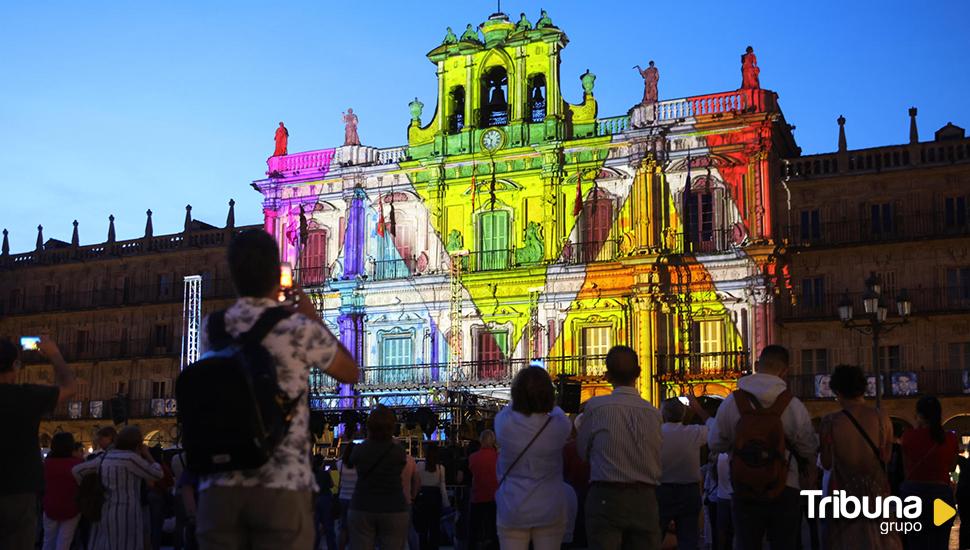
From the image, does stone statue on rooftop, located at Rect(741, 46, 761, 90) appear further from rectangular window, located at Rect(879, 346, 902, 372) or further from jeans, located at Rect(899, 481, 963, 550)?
jeans, located at Rect(899, 481, 963, 550)

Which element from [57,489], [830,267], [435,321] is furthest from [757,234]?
[57,489]

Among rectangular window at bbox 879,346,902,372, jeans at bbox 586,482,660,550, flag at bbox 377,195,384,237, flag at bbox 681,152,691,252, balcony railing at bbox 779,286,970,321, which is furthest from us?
flag at bbox 377,195,384,237

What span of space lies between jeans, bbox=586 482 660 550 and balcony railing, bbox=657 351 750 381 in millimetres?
24400

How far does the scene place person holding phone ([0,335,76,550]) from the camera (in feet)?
20.9

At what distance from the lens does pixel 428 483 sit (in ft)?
46.3

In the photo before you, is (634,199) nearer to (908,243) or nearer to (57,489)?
(908,243)

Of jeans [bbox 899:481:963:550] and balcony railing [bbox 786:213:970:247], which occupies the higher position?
balcony railing [bbox 786:213:970:247]

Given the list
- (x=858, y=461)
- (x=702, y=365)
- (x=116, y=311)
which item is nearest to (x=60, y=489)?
(x=858, y=461)

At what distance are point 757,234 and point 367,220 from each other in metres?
12.0

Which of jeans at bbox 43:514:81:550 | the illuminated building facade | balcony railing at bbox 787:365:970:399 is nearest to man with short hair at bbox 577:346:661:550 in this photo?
jeans at bbox 43:514:81:550

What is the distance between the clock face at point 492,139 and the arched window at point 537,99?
109cm

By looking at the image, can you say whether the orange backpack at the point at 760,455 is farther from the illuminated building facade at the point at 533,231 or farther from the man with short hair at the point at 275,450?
the illuminated building facade at the point at 533,231

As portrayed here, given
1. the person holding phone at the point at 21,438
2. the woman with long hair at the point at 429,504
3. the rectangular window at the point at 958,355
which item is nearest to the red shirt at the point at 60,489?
the person holding phone at the point at 21,438

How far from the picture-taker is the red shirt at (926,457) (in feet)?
30.2
